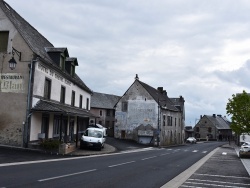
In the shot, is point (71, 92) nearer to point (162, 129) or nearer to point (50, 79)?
point (50, 79)

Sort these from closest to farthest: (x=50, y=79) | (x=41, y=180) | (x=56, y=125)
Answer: (x=41, y=180) → (x=50, y=79) → (x=56, y=125)

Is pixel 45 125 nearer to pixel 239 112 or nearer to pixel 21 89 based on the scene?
pixel 21 89

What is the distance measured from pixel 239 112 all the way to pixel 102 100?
4185 centimetres

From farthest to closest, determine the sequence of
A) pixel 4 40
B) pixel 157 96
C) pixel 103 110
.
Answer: pixel 103 110 < pixel 157 96 < pixel 4 40

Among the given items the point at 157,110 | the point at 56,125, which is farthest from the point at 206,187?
the point at 157,110

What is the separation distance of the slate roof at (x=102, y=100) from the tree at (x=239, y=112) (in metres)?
37.2

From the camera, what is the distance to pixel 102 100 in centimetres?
7275

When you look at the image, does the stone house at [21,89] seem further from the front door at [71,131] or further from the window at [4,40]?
the front door at [71,131]

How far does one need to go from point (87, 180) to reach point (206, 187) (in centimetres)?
419

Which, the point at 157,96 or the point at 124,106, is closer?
the point at 124,106

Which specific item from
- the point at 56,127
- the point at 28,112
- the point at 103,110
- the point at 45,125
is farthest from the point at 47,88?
the point at 103,110

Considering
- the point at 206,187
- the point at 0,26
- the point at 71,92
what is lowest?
the point at 206,187

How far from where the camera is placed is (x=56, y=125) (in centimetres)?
2812

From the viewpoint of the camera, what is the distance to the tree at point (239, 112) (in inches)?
1331
